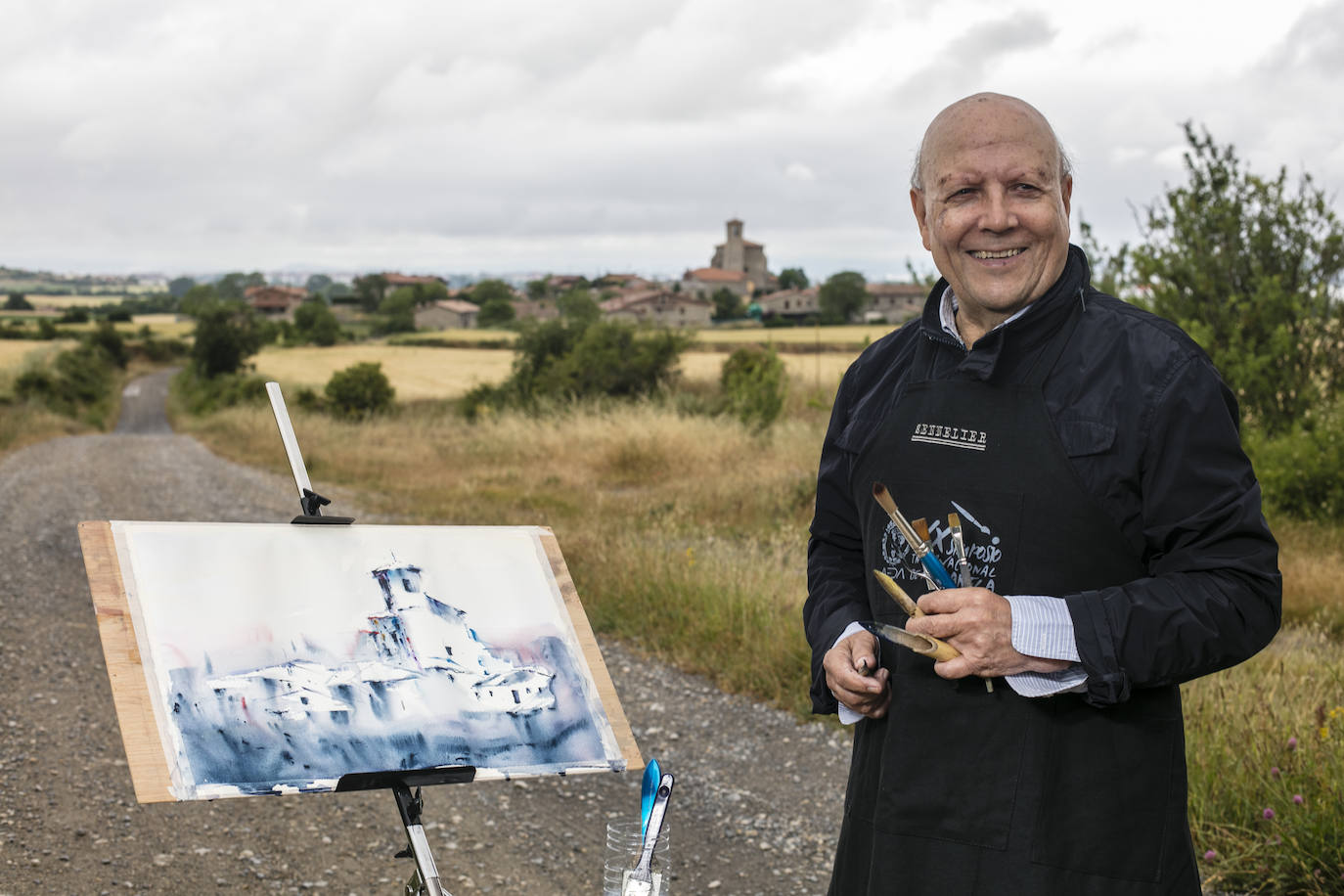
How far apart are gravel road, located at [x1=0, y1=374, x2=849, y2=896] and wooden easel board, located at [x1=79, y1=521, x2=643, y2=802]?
1918 millimetres

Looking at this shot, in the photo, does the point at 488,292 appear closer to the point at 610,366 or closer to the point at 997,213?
the point at 610,366

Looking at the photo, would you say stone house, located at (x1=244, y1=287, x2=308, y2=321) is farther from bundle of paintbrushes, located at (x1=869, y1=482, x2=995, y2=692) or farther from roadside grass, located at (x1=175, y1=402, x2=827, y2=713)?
bundle of paintbrushes, located at (x1=869, y1=482, x2=995, y2=692)

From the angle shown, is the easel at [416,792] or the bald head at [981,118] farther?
the easel at [416,792]

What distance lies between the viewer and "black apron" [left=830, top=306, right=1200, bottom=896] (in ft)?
5.96

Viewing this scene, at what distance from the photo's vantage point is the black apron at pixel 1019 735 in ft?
5.96

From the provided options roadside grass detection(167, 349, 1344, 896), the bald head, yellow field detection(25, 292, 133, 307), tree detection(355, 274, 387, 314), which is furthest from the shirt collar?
yellow field detection(25, 292, 133, 307)

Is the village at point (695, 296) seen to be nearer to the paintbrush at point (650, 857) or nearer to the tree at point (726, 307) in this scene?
the tree at point (726, 307)

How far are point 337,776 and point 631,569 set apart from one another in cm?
570

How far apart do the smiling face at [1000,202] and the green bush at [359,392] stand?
3166 cm

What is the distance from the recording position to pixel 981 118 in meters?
1.92

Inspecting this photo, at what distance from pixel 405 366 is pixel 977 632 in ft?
170

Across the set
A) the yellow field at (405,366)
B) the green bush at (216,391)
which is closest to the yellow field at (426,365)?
the yellow field at (405,366)

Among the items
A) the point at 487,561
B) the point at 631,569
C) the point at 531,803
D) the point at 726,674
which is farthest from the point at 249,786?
the point at 631,569

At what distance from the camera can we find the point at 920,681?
195 centimetres
